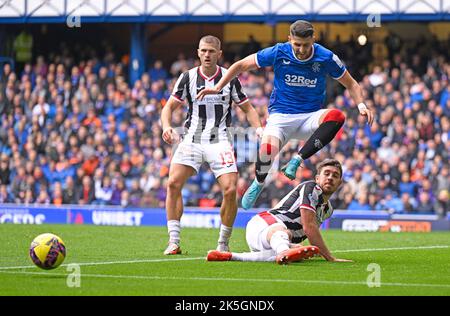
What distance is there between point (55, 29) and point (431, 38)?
1167 cm

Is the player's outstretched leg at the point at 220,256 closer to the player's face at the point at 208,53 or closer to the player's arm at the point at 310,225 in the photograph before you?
the player's arm at the point at 310,225

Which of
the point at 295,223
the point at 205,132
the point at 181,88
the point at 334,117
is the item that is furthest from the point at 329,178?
the point at 181,88

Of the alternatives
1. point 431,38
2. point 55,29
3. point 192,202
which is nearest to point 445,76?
point 431,38

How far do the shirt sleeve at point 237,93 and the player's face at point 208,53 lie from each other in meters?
0.41

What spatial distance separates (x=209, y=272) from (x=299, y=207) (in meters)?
1.63

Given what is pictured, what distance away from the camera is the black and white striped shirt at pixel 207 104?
1380 cm

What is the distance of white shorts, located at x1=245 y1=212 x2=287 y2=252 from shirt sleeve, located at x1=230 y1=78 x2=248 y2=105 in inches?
86.4

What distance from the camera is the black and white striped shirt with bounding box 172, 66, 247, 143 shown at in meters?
13.8

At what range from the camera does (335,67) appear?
13.0 metres

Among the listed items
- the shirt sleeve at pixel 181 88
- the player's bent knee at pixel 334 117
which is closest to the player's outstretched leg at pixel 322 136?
the player's bent knee at pixel 334 117

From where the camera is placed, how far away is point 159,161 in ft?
86.6
